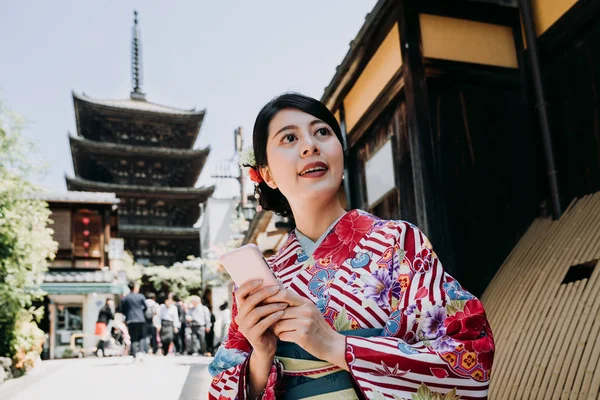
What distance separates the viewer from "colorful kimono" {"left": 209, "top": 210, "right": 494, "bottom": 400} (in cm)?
136

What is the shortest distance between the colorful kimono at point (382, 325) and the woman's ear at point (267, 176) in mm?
302

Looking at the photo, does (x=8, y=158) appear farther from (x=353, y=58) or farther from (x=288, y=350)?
(x=288, y=350)

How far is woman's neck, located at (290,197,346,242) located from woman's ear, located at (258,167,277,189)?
6.1 inches

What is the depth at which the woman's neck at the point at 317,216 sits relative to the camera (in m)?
1.75

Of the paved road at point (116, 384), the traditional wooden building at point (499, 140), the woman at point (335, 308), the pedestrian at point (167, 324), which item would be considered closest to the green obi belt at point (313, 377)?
the woman at point (335, 308)

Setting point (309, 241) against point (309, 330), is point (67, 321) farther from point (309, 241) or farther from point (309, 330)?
point (309, 330)

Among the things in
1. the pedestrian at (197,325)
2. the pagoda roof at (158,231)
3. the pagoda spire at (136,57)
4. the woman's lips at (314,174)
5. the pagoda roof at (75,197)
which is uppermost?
the pagoda spire at (136,57)

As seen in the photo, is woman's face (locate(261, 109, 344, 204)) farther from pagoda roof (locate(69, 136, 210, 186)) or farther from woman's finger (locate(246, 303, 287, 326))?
→ pagoda roof (locate(69, 136, 210, 186))

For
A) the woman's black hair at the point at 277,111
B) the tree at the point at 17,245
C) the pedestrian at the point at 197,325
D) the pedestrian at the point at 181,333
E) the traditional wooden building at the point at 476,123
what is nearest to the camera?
the woman's black hair at the point at 277,111

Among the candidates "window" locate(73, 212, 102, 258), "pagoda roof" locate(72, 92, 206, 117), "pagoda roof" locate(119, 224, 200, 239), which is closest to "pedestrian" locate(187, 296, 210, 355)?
"window" locate(73, 212, 102, 258)

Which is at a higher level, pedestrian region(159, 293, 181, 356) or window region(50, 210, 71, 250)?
window region(50, 210, 71, 250)

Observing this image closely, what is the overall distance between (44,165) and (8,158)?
615mm

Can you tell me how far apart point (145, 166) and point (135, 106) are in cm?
376

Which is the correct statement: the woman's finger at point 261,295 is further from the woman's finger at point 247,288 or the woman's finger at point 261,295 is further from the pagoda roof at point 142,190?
the pagoda roof at point 142,190
